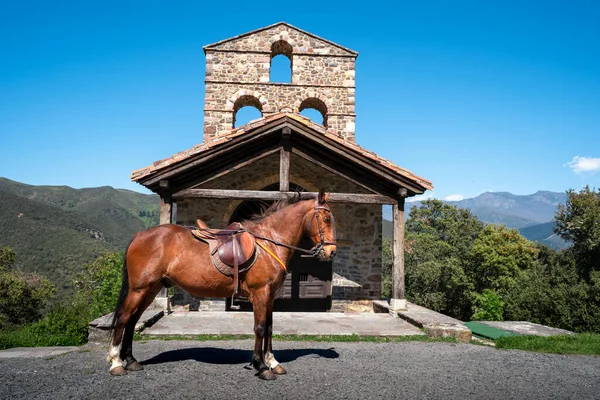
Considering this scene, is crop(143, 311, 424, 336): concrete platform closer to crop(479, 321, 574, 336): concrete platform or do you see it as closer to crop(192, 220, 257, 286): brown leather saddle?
crop(479, 321, 574, 336): concrete platform

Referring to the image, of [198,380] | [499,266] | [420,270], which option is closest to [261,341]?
[198,380]

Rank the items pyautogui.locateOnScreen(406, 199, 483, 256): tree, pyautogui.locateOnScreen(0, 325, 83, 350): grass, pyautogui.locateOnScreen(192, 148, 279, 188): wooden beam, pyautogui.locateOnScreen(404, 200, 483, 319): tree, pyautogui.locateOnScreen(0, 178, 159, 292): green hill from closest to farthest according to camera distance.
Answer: pyautogui.locateOnScreen(0, 325, 83, 350): grass < pyautogui.locateOnScreen(192, 148, 279, 188): wooden beam < pyautogui.locateOnScreen(404, 200, 483, 319): tree < pyautogui.locateOnScreen(406, 199, 483, 256): tree < pyautogui.locateOnScreen(0, 178, 159, 292): green hill

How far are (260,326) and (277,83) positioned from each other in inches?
402

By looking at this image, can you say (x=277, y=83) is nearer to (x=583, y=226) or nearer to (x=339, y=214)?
(x=339, y=214)

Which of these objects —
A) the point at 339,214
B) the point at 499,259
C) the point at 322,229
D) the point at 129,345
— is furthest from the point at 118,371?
the point at 499,259

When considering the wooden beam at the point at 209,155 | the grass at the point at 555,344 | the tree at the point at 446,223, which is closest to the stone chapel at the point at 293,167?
the wooden beam at the point at 209,155

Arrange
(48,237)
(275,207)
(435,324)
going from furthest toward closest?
(48,237)
(435,324)
(275,207)

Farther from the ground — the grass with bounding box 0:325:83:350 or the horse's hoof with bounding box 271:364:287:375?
the horse's hoof with bounding box 271:364:287:375

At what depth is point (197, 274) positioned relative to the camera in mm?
4953

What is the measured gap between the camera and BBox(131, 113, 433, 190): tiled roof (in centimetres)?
819

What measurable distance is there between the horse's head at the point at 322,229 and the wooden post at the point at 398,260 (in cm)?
442

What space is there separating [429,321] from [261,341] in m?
4.28

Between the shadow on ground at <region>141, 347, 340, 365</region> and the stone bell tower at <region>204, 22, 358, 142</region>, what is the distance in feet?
28.2

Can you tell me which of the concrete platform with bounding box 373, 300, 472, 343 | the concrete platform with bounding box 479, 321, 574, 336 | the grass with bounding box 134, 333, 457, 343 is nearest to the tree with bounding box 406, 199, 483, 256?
the concrete platform with bounding box 479, 321, 574, 336
